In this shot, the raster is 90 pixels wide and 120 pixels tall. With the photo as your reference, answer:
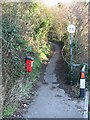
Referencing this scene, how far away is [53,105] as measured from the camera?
7363 millimetres

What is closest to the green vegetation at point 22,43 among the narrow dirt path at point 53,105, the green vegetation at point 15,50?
the green vegetation at point 15,50

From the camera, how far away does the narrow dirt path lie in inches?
260

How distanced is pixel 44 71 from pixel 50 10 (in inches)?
315

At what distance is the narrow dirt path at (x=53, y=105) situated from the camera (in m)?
6.61

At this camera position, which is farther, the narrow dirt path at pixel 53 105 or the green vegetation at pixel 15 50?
the green vegetation at pixel 15 50

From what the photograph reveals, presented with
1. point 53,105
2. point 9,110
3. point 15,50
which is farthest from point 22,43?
point 9,110

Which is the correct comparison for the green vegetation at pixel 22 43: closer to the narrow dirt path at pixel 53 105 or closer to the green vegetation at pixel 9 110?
the green vegetation at pixel 9 110

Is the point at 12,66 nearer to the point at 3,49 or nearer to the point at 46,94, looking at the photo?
the point at 3,49

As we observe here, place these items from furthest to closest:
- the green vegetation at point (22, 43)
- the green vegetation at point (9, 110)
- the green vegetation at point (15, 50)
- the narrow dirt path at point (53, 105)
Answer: the green vegetation at point (22, 43) < the green vegetation at point (15, 50) < the narrow dirt path at point (53, 105) < the green vegetation at point (9, 110)

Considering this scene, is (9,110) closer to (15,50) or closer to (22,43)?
(15,50)

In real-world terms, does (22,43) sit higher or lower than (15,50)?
higher

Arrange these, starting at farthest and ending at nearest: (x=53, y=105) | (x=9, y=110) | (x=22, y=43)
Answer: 1. (x=22, y=43)
2. (x=53, y=105)
3. (x=9, y=110)

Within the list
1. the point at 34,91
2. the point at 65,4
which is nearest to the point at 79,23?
the point at 65,4

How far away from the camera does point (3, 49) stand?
7734 mm
